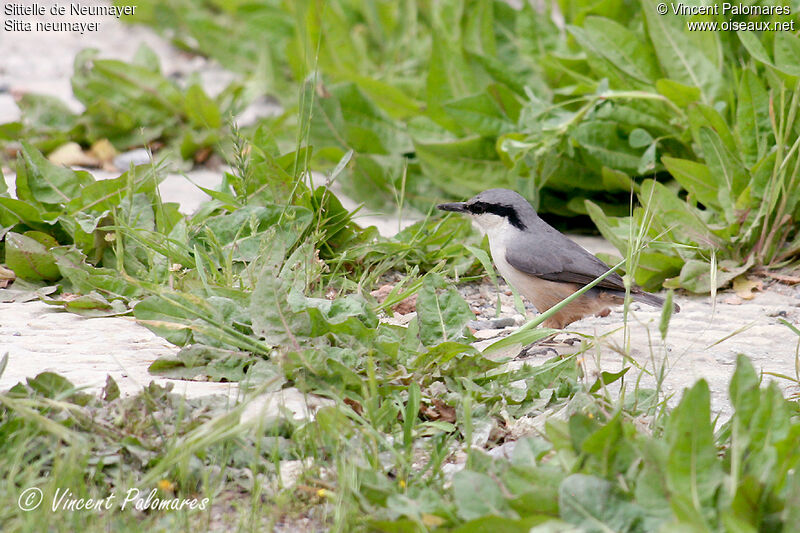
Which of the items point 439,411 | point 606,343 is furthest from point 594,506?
point 439,411

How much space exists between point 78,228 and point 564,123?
2.85m

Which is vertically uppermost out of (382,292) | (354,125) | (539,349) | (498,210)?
(354,125)

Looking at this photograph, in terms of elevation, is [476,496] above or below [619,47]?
below

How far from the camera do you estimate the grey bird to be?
461cm

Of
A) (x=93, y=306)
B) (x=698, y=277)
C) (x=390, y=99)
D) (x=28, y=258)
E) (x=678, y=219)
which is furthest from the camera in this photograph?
(x=390, y=99)

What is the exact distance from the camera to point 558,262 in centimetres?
464

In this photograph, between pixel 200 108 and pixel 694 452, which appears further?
pixel 200 108

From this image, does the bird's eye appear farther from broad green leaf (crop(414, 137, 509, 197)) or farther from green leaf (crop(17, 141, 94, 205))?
green leaf (crop(17, 141, 94, 205))

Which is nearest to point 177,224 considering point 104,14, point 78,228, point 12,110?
point 78,228

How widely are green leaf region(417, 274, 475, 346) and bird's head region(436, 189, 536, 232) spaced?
4.66 feet

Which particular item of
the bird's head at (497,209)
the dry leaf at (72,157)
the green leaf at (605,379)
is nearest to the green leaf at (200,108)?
the dry leaf at (72,157)

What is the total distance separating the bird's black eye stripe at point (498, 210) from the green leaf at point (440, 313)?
55.5 inches

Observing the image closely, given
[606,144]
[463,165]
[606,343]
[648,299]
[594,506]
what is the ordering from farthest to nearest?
[463,165] → [606,144] → [648,299] → [606,343] → [594,506]

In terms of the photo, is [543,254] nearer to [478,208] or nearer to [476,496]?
[478,208]
